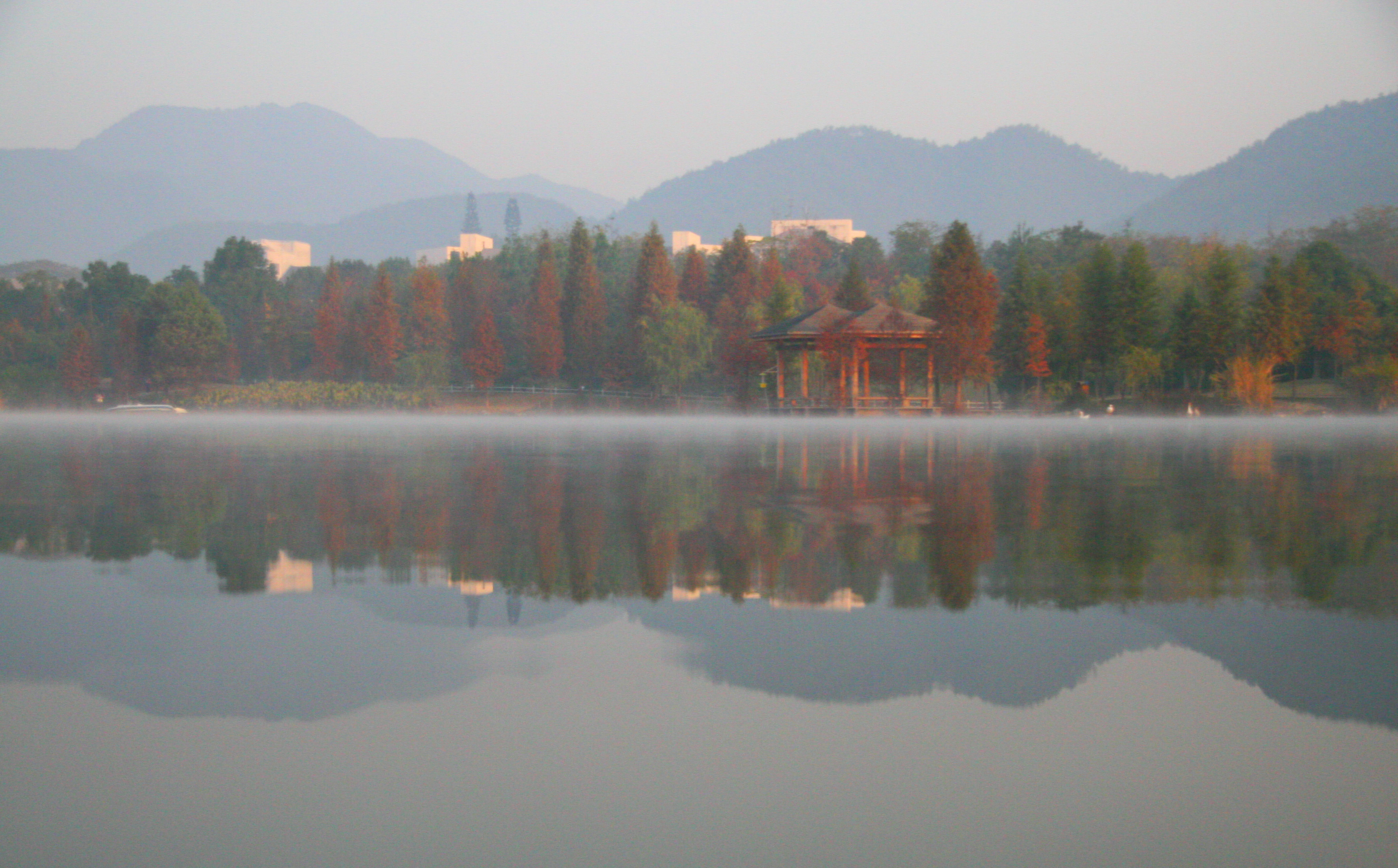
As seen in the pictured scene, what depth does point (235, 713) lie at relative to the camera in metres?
3.85

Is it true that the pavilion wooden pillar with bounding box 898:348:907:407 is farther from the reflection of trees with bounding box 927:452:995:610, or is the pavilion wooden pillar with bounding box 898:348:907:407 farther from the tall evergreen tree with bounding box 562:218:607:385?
the reflection of trees with bounding box 927:452:995:610

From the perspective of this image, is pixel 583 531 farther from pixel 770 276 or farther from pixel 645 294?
pixel 770 276

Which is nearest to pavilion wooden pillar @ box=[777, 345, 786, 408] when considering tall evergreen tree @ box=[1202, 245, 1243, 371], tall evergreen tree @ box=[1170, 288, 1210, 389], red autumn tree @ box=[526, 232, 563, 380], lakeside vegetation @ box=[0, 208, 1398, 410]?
lakeside vegetation @ box=[0, 208, 1398, 410]

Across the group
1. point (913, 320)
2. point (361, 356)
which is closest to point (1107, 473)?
point (913, 320)

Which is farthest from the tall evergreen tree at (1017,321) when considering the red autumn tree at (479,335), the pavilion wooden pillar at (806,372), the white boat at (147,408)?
the white boat at (147,408)

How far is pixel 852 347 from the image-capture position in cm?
4291

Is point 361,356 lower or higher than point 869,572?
higher

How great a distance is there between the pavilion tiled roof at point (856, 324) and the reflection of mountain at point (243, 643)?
37.8m

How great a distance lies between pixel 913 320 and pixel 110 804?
43835 mm

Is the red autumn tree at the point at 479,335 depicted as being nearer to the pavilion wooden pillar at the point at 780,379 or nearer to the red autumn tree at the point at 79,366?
the pavilion wooden pillar at the point at 780,379

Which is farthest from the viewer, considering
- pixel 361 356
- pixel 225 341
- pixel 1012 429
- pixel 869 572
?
pixel 225 341

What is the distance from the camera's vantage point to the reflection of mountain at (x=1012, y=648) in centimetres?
413

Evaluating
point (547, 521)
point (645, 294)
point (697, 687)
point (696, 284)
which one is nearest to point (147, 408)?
point (645, 294)

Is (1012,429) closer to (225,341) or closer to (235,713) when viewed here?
(235,713)
